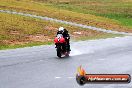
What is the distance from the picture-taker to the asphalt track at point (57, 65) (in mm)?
16016

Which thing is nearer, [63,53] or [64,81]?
[64,81]

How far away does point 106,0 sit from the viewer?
99000 millimetres

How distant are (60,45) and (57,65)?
112 inches

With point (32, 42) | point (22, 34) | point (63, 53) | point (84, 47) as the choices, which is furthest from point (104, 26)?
point (63, 53)

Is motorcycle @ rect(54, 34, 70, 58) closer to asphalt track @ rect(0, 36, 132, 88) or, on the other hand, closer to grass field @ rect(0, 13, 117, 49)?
asphalt track @ rect(0, 36, 132, 88)

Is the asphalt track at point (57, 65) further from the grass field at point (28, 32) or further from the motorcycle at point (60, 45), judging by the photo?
the grass field at point (28, 32)

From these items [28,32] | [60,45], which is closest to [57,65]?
[60,45]

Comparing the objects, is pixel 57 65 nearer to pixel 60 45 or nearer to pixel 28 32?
pixel 60 45

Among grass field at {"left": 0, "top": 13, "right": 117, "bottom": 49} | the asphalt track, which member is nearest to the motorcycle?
the asphalt track

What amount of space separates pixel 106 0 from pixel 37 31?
58827 mm

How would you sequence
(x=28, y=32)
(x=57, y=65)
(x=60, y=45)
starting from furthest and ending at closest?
(x=28, y=32), (x=60, y=45), (x=57, y=65)

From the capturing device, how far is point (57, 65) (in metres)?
20.8

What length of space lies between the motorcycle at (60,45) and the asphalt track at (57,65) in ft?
1.35

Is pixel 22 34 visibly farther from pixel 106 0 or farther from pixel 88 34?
pixel 106 0
